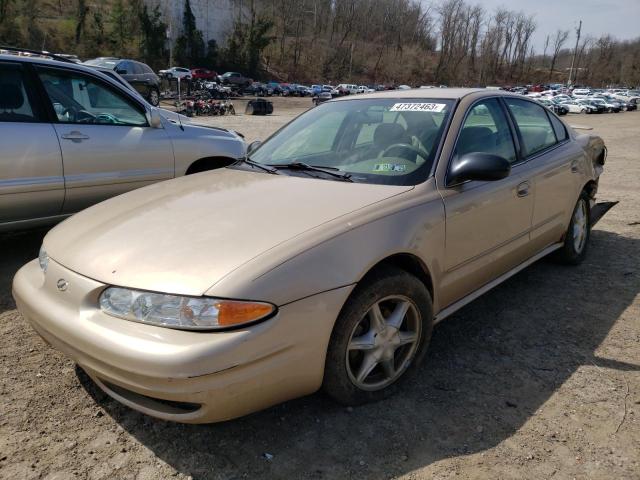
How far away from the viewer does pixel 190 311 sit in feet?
6.49

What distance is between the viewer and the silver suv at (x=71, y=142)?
4062 millimetres

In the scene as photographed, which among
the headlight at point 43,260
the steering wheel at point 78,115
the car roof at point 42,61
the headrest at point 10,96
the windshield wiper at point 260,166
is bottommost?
the headlight at point 43,260

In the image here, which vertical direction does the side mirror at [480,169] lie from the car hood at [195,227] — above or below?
above

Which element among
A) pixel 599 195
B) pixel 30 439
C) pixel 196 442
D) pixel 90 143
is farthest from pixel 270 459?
pixel 599 195

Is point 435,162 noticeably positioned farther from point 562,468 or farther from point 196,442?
point 196,442

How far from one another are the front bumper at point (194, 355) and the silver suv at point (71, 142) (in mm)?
2199

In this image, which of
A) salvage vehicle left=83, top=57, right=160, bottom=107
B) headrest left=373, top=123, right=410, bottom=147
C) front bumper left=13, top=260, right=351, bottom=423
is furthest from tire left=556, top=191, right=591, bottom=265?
salvage vehicle left=83, top=57, right=160, bottom=107

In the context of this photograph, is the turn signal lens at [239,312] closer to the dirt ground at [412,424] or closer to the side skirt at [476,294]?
the dirt ground at [412,424]

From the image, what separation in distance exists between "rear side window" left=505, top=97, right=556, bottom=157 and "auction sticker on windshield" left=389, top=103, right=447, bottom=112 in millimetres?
802

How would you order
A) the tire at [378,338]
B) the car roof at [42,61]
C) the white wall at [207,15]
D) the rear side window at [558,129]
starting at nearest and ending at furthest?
the tire at [378,338]
the car roof at [42,61]
the rear side window at [558,129]
the white wall at [207,15]

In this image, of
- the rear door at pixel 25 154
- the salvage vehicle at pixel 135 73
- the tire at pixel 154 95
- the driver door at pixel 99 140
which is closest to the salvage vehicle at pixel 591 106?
the salvage vehicle at pixel 135 73

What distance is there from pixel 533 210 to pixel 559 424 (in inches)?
64.1

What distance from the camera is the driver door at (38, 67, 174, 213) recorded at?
4.35 meters

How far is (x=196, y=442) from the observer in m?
2.28
